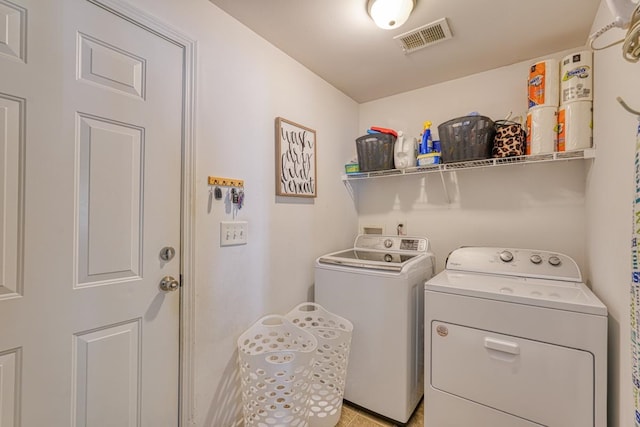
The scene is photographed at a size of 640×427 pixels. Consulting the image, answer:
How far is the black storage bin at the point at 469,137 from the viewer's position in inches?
70.2

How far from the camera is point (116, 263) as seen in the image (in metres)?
1.11

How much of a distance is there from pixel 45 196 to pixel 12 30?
1.72ft

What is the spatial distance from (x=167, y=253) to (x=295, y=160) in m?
1.00

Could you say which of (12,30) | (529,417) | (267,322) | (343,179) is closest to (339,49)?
(343,179)

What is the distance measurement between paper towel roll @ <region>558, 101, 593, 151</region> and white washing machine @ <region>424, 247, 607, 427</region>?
24.7 inches

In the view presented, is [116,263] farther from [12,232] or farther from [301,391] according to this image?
[301,391]

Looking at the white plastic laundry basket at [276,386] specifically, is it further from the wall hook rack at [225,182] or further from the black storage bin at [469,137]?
the black storage bin at [469,137]

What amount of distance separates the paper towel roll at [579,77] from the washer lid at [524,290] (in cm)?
101

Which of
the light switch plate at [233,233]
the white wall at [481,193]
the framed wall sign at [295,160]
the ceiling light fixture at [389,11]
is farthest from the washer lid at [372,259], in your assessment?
the ceiling light fixture at [389,11]

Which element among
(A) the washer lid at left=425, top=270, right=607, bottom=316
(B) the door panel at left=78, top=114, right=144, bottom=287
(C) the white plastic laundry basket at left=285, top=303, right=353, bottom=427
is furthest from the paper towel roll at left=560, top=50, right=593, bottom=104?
(B) the door panel at left=78, top=114, right=144, bottom=287

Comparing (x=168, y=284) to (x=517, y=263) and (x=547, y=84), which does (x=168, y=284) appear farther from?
(x=547, y=84)

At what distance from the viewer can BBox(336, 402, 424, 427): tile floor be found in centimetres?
166

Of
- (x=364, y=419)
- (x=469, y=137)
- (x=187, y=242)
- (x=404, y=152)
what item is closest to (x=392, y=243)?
(x=404, y=152)

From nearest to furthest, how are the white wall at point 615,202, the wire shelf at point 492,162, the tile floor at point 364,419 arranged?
the white wall at point 615,202 → the wire shelf at point 492,162 → the tile floor at point 364,419
